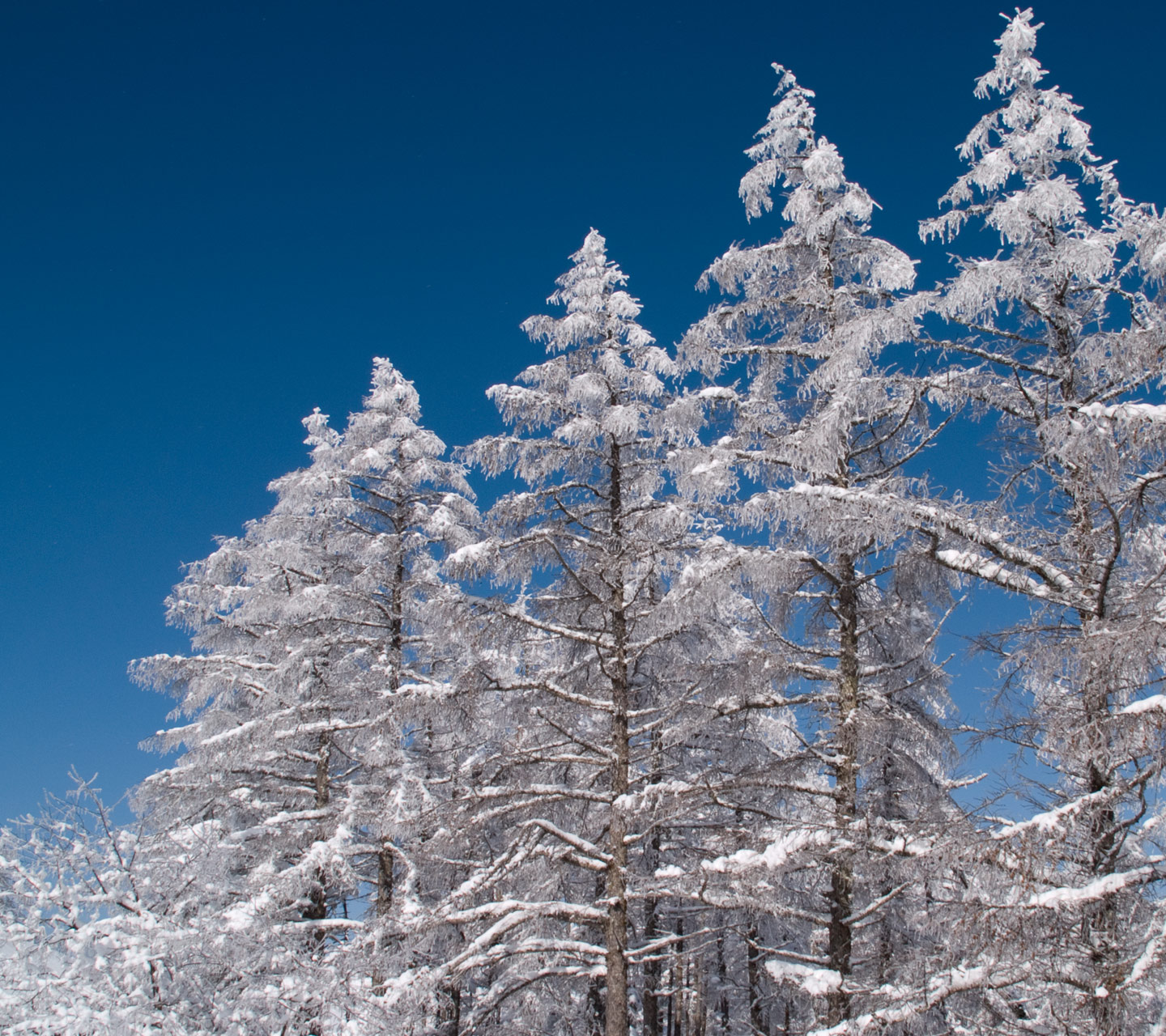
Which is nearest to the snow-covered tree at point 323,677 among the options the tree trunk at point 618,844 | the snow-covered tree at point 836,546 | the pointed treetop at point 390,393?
the pointed treetop at point 390,393

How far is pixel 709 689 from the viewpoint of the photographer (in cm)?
1017

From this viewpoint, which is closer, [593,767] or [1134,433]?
[1134,433]

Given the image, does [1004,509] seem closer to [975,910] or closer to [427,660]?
[975,910]

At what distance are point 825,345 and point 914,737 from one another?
5149 millimetres

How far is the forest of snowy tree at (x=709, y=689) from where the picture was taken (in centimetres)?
721

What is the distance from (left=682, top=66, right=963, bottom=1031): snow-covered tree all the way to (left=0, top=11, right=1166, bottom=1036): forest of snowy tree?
0.07 meters

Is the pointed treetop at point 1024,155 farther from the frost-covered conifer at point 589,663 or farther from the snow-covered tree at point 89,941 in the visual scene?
the snow-covered tree at point 89,941

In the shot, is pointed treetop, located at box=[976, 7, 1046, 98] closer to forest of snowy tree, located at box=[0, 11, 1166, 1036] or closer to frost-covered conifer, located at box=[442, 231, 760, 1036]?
forest of snowy tree, located at box=[0, 11, 1166, 1036]

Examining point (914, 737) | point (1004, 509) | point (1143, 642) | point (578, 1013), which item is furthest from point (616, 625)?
point (578, 1013)

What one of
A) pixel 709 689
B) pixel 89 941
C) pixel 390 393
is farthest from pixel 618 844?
pixel 390 393

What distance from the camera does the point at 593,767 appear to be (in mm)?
13711

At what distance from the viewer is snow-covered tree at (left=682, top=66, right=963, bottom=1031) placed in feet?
27.7

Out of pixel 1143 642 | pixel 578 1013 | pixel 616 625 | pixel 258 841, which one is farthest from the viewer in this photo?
pixel 578 1013

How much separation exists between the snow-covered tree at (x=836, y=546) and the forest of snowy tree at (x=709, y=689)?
2.6 inches
